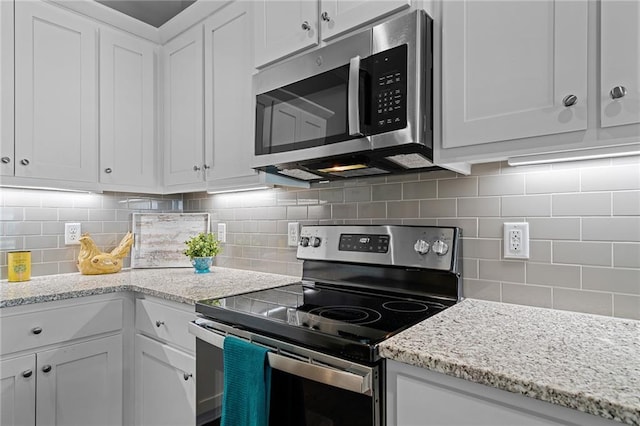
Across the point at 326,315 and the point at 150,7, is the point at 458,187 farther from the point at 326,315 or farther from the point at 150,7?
the point at 150,7

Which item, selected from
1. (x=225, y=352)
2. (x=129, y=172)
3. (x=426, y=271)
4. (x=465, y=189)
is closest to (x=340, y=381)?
(x=225, y=352)

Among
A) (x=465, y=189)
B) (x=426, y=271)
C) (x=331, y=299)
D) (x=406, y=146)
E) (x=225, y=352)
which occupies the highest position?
(x=406, y=146)

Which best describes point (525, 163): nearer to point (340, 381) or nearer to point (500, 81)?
point (500, 81)

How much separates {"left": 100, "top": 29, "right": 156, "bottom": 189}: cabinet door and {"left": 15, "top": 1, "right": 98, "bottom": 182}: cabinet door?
0.18ft

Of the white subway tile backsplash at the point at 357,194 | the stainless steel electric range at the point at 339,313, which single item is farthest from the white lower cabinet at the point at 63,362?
the white subway tile backsplash at the point at 357,194

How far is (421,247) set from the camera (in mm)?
1437

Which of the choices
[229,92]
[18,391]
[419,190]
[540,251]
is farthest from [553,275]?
[18,391]

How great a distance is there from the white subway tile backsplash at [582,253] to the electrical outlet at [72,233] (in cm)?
241

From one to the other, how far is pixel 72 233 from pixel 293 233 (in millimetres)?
1326

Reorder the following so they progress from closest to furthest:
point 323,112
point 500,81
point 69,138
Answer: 1. point 500,81
2. point 323,112
3. point 69,138

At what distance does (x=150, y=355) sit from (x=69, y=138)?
121 centimetres

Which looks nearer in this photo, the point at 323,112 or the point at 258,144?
the point at 323,112

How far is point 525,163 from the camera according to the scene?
1221mm

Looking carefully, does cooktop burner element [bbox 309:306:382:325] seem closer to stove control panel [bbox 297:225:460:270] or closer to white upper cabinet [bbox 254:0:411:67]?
stove control panel [bbox 297:225:460:270]
